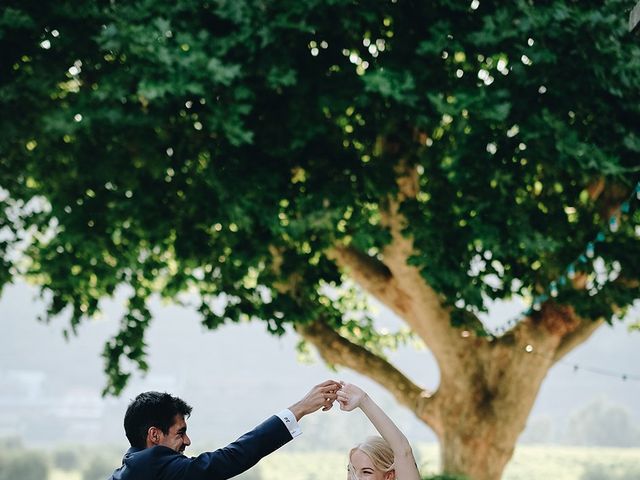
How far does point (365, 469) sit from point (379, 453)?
10cm

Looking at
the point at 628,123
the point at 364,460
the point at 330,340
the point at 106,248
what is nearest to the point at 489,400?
the point at 330,340

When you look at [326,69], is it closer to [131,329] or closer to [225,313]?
[225,313]

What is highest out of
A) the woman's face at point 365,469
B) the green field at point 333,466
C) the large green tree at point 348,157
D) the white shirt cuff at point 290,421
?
the green field at point 333,466

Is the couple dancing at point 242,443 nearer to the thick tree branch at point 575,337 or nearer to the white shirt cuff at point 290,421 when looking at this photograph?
the white shirt cuff at point 290,421

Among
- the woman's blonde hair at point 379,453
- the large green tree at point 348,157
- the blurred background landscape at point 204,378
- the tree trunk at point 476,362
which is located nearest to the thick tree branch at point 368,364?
the tree trunk at point 476,362

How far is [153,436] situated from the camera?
4832mm

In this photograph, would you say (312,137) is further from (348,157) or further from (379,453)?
(379,453)

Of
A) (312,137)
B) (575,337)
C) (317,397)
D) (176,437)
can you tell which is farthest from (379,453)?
(575,337)

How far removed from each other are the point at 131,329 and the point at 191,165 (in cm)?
349

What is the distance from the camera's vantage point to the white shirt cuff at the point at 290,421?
474 cm

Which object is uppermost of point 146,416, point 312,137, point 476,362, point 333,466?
point 333,466

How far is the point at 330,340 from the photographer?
14.0 metres

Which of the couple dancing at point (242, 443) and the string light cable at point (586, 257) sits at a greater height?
the string light cable at point (586, 257)

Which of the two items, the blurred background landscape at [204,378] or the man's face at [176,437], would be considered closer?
the man's face at [176,437]
